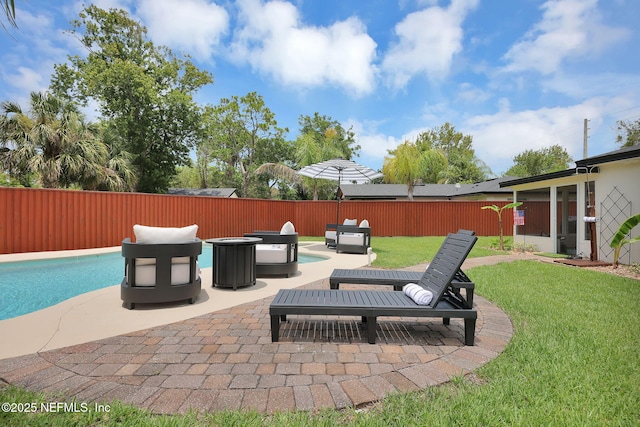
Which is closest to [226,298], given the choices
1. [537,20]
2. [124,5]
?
[537,20]

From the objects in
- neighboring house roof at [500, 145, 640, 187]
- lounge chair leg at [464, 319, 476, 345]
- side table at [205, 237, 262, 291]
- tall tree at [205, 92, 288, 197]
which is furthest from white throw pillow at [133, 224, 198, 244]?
tall tree at [205, 92, 288, 197]

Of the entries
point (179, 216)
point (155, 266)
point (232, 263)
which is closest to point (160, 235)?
point (155, 266)

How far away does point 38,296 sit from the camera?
17.8 feet

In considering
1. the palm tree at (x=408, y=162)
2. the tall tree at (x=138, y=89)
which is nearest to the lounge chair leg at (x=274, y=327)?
the palm tree at (x=408, y=162)

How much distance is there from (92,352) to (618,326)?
5.11 m

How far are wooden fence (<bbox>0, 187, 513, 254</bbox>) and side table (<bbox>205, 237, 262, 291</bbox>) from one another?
8.58 meters

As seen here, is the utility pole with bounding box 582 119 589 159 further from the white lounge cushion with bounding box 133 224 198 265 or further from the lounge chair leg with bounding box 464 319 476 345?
the white lounge cushion with bounding box 133 224 198 265

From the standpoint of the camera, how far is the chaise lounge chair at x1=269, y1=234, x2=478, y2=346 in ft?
9.50

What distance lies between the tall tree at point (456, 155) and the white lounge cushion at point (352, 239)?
1051 inches

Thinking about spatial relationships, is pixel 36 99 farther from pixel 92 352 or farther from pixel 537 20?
pixel 537 20

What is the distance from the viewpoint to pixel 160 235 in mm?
4074

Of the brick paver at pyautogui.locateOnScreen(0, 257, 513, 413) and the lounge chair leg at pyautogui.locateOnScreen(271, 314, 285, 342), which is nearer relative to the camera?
the brick paver at pyautogui.locateOnScreen(0, 257, 513, 413)

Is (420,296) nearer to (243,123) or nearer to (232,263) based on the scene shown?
(232,263)

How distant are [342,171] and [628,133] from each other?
30859 millimetres
